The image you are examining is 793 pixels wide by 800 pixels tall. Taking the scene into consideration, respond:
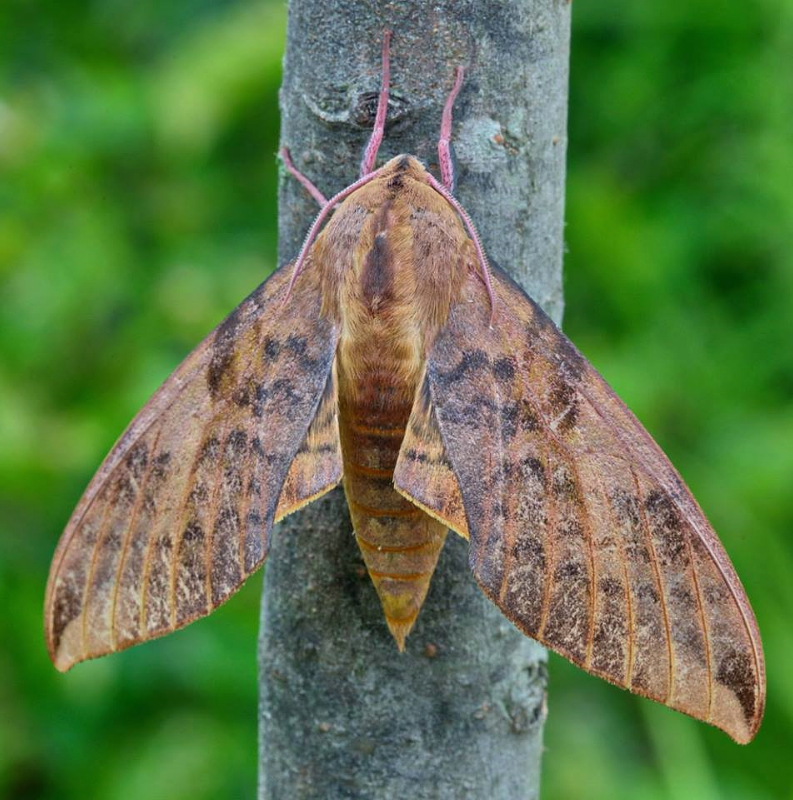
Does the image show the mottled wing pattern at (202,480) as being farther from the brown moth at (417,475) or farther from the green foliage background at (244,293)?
the green foliage background at (244,293)

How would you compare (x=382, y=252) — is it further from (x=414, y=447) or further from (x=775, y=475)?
(x=775, y=475)

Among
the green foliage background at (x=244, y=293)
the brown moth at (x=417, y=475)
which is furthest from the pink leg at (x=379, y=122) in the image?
the green foliage background at (x=244, y=293)

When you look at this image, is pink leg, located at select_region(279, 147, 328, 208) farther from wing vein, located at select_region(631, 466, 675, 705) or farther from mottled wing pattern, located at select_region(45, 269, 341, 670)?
wing vein, located at select_region(631, 466, 675, 705)

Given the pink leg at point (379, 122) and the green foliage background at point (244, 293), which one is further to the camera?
the green foliage background at point (244, 293)

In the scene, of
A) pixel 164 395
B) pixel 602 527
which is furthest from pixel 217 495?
pixel 602 527

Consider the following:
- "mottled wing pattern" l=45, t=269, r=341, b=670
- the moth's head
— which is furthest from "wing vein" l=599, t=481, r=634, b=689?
the moth's head

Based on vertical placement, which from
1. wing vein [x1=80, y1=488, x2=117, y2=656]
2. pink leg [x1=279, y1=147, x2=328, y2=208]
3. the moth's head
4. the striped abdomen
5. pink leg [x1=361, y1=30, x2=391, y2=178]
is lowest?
wing vein [x1=80, y1=488, x2=117, y2=656]

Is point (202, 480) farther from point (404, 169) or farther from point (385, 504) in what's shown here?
point (404, 169)

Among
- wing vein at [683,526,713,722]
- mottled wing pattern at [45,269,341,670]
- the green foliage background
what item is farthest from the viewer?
the green foliage background
